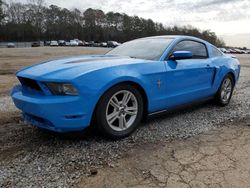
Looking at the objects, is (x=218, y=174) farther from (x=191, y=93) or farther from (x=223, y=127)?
(x=191, y=93)

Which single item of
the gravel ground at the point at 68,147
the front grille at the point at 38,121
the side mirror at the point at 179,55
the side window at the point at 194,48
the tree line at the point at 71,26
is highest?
the tree line at the point at 71,26

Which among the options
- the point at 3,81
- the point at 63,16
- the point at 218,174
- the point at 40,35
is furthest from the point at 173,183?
the point at 63,16

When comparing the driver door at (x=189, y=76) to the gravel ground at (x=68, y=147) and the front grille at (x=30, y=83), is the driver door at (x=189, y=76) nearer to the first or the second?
the gravel ground at (x=68, y=147)

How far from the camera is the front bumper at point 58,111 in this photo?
2977 millimetres

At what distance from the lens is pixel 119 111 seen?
352 centimetres

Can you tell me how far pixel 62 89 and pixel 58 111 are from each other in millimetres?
252

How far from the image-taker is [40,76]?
3.17 m

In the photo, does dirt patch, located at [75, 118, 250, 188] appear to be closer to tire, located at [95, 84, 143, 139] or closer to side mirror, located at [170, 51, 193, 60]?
tire, located at [95, 84, 143, 139]

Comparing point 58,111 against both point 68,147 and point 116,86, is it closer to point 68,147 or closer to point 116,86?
point 68,147

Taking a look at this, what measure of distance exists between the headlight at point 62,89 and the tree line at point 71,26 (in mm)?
82055

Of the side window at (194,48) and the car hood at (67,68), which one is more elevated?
the side window at (194,48)

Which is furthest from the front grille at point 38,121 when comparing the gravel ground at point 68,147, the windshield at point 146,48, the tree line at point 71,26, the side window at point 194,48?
the tree line at point 71,26

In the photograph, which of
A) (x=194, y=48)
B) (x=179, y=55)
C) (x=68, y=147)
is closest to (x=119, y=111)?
(x=68, y=147)

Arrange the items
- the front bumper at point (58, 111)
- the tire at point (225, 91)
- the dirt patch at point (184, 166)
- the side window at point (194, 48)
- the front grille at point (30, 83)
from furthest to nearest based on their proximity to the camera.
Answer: the tire at point (225, 91) < the side window at point (194, 48) < the front grille at point (30, 83) < the front bumper at point (58, 111) < the dirt patch at point (184, 166)
